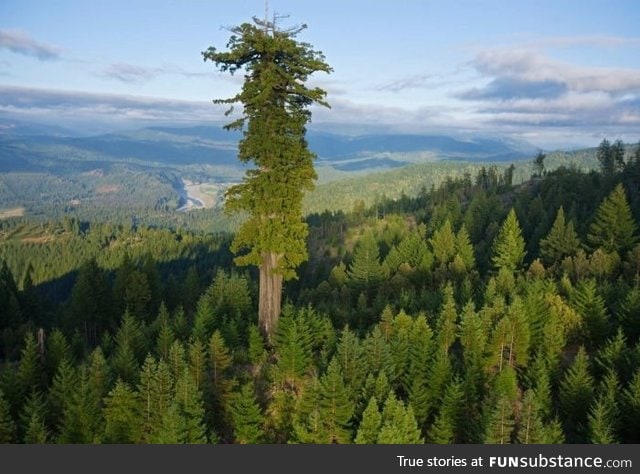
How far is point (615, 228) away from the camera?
205 feet

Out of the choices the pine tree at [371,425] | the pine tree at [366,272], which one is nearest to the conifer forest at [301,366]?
the pine tree at [371,425]

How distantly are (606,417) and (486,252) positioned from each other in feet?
190

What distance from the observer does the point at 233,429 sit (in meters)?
24.2

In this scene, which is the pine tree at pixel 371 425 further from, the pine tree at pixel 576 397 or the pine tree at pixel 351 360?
the pine tree at pixel 576 397

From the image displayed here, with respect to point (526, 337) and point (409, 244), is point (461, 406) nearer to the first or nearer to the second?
point (526, 337)

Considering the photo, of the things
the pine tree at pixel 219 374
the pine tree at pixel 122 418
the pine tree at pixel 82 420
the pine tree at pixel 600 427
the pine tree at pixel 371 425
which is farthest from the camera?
the pine tree at pixel 219 374

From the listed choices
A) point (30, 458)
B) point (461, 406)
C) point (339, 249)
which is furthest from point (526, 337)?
point (339, 249)

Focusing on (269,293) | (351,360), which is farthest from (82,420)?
(351,360)

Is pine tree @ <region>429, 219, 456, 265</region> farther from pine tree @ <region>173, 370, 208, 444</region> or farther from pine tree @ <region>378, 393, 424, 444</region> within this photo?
pine tree @ <region>173, 370, 208, 444</region>

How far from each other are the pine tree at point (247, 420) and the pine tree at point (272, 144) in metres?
8.07

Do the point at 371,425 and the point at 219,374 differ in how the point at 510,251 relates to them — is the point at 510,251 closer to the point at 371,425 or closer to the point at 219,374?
the point at 219,374

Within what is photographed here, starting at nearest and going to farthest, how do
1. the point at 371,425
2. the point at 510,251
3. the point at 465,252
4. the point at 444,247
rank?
the point at 371,425 → the point at 510,251 → the point at 465,252 → the point at 444,247

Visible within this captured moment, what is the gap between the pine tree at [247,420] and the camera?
880 inches

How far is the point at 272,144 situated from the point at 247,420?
1318 centimetres
